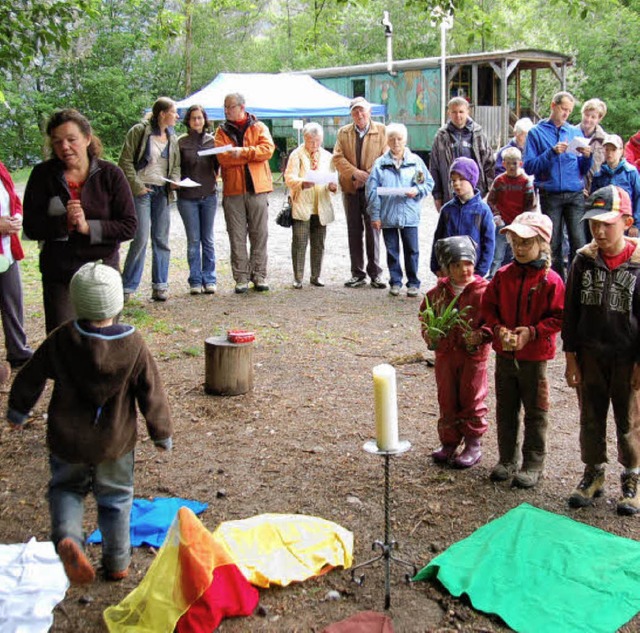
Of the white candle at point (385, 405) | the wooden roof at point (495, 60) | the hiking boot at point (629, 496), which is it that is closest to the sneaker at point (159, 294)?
the hiking boot at point (629, 496)

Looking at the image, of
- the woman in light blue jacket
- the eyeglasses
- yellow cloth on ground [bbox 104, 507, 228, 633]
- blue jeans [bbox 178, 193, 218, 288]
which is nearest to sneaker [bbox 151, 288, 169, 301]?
blue jeans [bbox 178, 193, 218, 288]

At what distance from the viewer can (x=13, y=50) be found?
23.7ft

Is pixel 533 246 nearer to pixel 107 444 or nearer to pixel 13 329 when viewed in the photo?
pixel 107 444

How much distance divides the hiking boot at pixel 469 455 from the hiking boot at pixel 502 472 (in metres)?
0.21

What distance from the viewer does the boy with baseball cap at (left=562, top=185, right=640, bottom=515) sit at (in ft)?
13.3

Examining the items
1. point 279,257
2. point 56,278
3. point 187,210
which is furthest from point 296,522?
point 279,257

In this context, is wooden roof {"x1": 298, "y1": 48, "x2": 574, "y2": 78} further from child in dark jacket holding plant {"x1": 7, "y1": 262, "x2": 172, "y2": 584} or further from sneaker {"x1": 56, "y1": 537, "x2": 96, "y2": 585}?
sneaker {"x1": 56, "y1": 537, "x2": 96, "y2": 585}


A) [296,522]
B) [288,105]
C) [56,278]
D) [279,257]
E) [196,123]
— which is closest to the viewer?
[296,522]

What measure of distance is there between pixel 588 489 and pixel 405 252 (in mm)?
5250

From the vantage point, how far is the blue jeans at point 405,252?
30.0 feet

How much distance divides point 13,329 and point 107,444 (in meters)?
3.80

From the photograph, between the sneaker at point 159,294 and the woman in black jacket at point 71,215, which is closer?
the woman in black jacket at point 71,215

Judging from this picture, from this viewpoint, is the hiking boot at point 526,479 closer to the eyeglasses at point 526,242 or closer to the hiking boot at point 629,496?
the hiking boot at point 629,496

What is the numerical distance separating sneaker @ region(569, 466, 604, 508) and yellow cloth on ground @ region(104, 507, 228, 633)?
2080 millimetres
